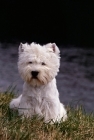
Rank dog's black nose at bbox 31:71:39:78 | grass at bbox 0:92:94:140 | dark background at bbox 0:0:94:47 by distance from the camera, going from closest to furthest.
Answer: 1. grass at bbox 0:92:94:140
2. dog's black nose at bbox 31:71:39:78
3. dark background at bbox 0:0:94:47

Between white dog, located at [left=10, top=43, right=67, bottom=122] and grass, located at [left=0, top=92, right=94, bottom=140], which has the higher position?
white dog, located at [left=10, top=43, right=67, bottom=122]

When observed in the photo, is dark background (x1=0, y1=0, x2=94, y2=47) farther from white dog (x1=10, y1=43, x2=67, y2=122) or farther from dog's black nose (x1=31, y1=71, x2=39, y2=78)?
dog's black nose (x1=31, y1=71, x2=39, y2=78)

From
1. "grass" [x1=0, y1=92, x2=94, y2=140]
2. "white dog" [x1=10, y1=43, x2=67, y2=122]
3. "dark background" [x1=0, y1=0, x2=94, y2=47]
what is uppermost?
A: "dark background" [x1=0, y1=0, x2=94, y2=47]

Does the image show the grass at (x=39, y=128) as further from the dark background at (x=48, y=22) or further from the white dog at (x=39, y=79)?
the dark background at (x=48, y=22)

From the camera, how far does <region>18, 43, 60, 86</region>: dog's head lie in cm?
755

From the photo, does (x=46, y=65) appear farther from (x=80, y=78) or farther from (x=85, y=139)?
(x=80, y=78)

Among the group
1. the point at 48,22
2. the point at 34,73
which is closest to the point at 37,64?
the point at 34,73

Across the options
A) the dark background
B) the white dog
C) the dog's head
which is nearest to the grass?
the white dog

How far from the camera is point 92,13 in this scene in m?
43.5

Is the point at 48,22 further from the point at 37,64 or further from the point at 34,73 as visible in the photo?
the point at 34,73

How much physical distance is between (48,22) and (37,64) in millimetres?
33720

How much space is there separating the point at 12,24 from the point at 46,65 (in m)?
32.2

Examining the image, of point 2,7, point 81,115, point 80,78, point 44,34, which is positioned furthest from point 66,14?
point 81,115

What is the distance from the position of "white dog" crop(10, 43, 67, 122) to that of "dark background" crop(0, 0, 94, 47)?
24316mm
